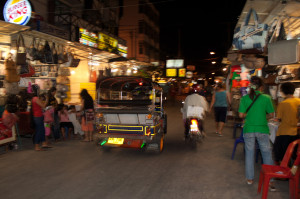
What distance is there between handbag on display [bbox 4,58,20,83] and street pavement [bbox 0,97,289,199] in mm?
2473

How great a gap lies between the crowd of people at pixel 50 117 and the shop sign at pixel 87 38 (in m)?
5.09

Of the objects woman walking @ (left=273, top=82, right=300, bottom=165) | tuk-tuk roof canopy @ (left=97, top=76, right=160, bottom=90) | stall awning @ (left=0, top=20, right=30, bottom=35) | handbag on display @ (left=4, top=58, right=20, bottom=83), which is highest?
stall awning @ (left=0, top=20, right=30, bottom=35)

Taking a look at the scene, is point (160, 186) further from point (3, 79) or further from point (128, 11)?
point (128, 11)

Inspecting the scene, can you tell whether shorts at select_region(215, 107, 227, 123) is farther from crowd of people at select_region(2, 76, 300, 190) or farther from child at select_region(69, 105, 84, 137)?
child at select_region(69, 105, 84, 137)

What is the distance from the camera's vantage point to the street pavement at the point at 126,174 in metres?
4.08

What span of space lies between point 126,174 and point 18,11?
764cm

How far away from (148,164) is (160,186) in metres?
1.37

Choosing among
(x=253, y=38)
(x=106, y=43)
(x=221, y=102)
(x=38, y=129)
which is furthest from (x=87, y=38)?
(x=253, y=38)

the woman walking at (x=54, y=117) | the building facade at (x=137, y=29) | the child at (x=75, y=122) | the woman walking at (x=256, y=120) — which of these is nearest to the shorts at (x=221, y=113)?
the woman walking at (x=256, y=120)

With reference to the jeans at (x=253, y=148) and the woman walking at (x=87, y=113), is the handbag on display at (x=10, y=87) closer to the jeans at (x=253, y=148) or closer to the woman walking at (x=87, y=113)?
the woman walking at (x=87, y=113)

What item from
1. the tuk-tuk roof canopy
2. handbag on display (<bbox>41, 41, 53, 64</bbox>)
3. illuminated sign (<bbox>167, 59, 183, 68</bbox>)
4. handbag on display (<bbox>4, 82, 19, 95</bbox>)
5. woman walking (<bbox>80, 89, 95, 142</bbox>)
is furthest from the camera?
illuminated sign (<bbox>167, 59, 183, 68</bbox>)

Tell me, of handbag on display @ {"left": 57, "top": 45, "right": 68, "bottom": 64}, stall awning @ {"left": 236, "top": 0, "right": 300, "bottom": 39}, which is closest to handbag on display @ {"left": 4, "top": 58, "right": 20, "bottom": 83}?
handbag on display @ {"left": 57, "top": 45, "right": 68, "bottom": 64}

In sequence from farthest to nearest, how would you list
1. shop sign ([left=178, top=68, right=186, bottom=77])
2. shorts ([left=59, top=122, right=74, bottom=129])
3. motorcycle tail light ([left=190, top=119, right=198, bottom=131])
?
shop sign ([left=178, top=68, right=186, bottom=77]) → shorts ([left=59, top=122, right=74, bottom=129]) → motorcycle tail light ([left=190, top=119, right=198, bottom=131])

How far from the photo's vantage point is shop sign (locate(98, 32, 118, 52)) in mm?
14887
